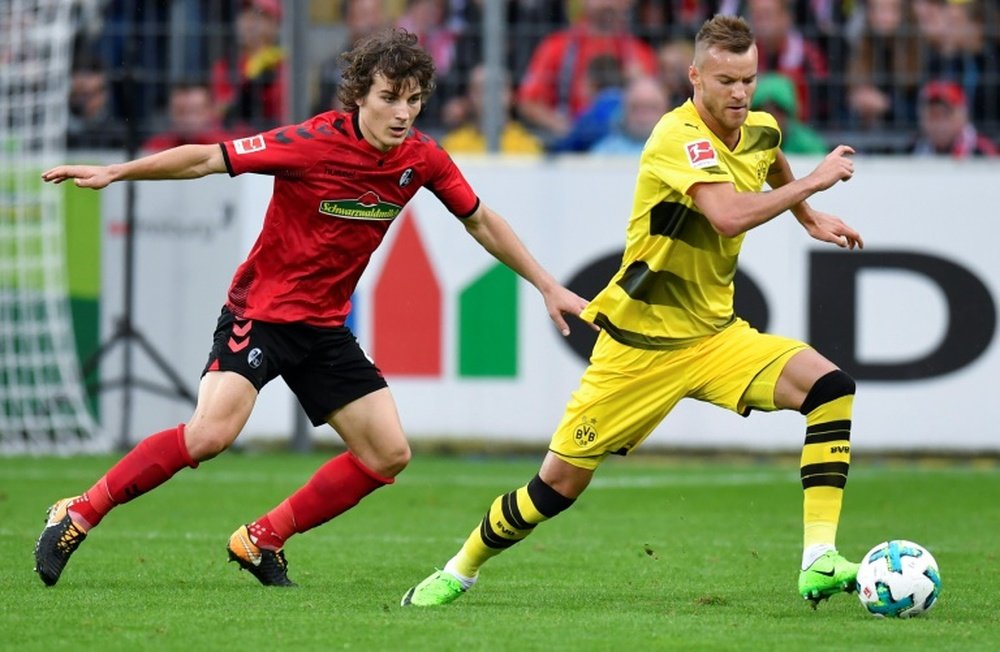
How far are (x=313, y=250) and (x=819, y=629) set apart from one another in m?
2.53

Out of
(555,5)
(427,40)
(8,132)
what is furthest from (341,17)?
(8,132)

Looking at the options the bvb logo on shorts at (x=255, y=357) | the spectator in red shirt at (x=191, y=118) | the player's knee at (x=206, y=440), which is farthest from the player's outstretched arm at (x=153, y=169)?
the spectator in red shirt at (x=191, y=118)

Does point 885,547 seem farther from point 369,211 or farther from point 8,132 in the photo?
point 8,132

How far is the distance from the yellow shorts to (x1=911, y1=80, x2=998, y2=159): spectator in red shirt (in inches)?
274

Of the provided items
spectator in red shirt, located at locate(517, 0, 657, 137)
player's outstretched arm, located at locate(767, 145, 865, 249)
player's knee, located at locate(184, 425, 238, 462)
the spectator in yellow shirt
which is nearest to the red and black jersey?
player's knee, located at locate(184, 425, 238, 462)

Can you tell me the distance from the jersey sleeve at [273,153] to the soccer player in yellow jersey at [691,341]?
1296 millimetres

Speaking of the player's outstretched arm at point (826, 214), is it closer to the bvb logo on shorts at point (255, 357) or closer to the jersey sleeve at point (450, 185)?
the jersey sleeve at point (450, 185)

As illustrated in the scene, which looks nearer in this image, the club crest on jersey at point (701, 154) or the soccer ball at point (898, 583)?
the soccer ball at point (898, 583)

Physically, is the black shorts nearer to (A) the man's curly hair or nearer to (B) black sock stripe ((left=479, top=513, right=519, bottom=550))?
(B) black sock stripe ((left=479, top=513, right=519, bottom=550))

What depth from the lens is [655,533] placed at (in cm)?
945

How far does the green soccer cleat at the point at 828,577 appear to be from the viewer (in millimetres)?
6512

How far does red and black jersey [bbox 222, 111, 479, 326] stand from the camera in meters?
7.21

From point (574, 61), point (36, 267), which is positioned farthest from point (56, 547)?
point (574, 61)

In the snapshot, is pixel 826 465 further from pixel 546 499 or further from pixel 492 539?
pixel 492 539
